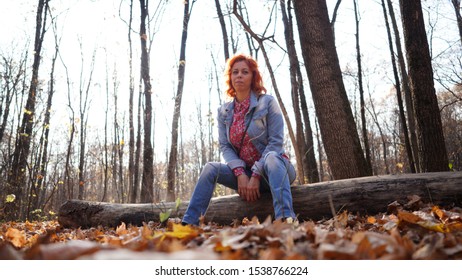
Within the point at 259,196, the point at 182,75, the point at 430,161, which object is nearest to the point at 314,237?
the point at 259,196

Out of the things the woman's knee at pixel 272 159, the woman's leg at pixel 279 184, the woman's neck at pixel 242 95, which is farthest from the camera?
the woman's neck at pixel 242 95

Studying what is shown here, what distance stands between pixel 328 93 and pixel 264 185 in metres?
1.46

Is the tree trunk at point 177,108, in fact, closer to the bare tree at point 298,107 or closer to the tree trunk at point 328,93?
the bare tree at point 298,107

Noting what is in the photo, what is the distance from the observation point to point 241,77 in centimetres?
283

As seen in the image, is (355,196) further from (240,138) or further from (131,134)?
(131,134)

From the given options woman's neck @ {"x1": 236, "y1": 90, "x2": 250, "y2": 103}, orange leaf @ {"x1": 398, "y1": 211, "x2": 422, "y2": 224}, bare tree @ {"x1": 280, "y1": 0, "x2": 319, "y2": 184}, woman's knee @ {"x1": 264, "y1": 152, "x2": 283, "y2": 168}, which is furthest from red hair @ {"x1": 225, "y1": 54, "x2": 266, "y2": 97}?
bare tree @ {"x1": 280, "y1": 0, "x2": 319, "y2": 184}

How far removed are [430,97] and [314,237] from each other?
311cm

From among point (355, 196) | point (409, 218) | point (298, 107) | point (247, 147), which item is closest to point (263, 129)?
point (247, 147)

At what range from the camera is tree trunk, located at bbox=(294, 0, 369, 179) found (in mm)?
3408

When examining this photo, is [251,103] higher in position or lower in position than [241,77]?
lower

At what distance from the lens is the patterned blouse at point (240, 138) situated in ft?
9.04

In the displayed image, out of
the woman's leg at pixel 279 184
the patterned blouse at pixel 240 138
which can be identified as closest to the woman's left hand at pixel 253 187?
the woman's leg at pixel 279 184

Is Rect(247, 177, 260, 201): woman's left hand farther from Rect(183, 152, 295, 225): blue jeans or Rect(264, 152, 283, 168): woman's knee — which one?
Rect(264, 152, 283, 168): woman's knee

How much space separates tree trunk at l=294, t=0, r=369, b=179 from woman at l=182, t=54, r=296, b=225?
92cm
